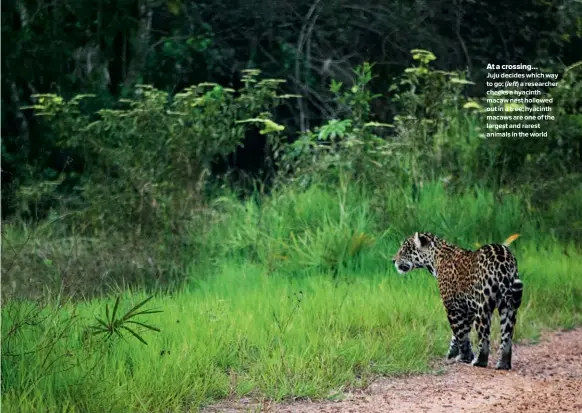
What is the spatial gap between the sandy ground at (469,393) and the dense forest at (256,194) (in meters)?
0.17

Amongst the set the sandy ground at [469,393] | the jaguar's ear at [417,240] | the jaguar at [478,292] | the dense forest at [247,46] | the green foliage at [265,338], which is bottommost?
the sandy ground at [469,393]

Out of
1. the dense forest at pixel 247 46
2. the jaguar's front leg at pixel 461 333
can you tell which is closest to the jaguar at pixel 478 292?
the jaguar's front leg at pixel 461 333

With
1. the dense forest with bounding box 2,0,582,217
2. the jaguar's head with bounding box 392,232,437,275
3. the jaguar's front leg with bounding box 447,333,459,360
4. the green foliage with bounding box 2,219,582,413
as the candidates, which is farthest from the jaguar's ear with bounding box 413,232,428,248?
the dense forest with bounding box 2,0,582,217

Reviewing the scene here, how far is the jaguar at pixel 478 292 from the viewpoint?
7172mm

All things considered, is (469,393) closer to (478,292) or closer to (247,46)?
(478,292)

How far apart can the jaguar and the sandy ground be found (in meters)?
0.16

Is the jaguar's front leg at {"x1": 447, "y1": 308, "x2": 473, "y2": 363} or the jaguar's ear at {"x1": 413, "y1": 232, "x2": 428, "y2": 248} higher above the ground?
the jaguar's ear at {"x1": 413, "y1": 232, "x2": 428, "y2": 248}

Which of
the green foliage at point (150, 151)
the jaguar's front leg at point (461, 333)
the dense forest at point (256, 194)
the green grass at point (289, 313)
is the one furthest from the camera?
the green foliage at point (150, 151)

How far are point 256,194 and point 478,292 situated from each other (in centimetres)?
566

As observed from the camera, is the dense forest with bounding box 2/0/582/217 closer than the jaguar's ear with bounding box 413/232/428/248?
No

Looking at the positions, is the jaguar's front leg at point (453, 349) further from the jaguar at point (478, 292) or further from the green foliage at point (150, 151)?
the green foliage at point (150, 151)

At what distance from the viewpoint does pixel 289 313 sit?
7.99 meters

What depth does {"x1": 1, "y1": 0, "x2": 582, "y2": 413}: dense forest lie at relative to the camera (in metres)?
6.77

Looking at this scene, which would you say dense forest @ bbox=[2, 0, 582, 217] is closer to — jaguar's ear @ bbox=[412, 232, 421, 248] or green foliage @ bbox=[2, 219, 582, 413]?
green foliage @ bbox=[2, 219, 582, 413]
